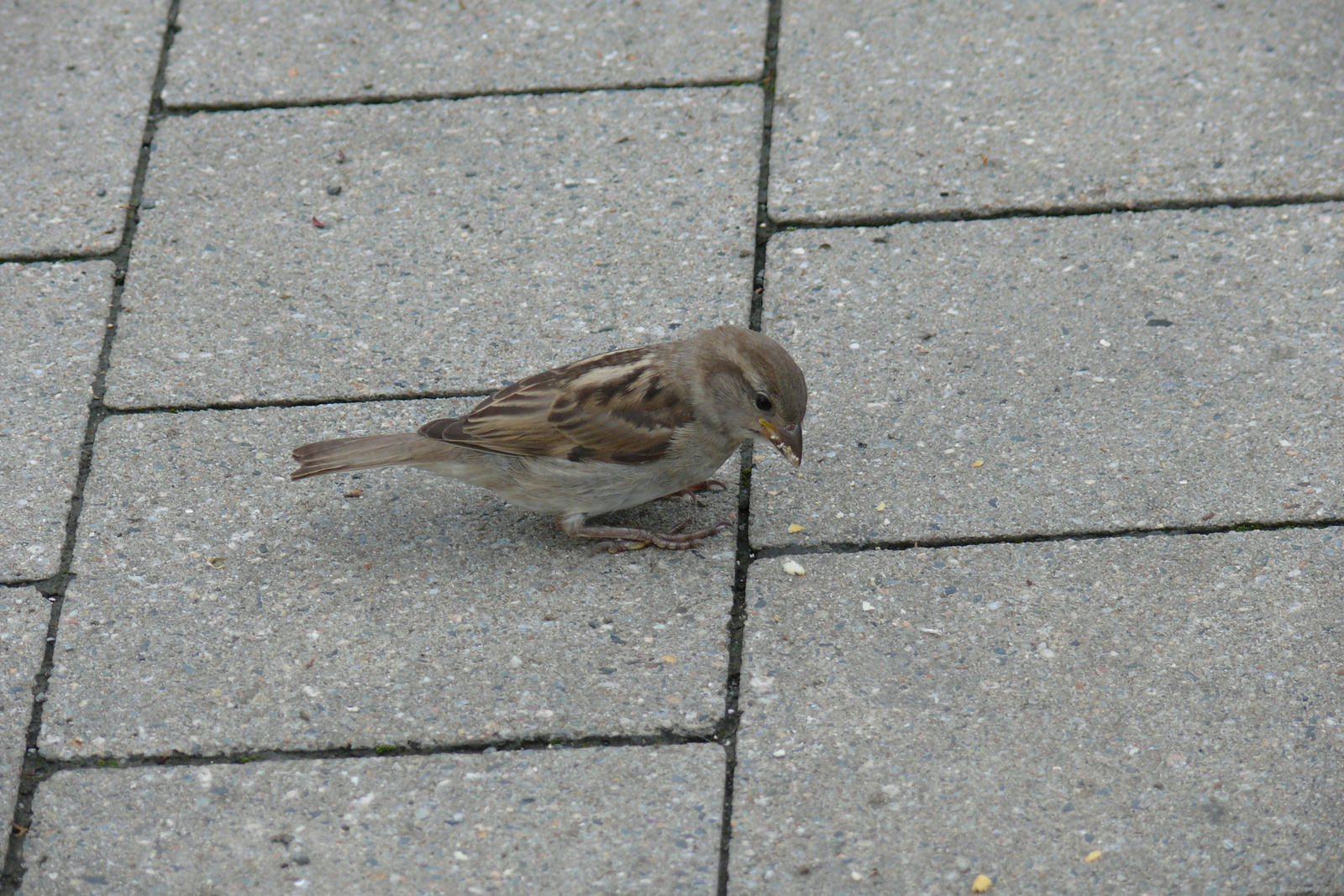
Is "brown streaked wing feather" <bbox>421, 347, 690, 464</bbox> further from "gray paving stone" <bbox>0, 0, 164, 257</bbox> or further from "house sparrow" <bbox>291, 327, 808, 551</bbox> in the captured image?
"gray paving stone" <bbox>0, 0, 164, 257</bbox>

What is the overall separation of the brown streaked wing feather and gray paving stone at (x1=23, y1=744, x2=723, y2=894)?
2.81 ft

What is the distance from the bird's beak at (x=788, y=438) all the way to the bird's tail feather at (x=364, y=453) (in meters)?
0.89

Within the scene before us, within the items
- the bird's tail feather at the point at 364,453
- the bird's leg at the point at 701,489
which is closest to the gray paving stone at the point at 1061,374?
the bird's leg at the point at 701,489

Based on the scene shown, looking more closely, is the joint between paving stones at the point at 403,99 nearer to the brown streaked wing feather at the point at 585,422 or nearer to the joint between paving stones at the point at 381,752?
the brown streaked wing feather at the point at 585,422

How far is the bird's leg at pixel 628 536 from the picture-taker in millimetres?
3771

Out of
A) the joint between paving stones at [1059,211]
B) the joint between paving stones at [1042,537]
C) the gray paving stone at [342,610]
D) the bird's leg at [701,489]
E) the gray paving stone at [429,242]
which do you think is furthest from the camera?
the joint between paving stones at [1059,211]

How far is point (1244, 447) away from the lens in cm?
389

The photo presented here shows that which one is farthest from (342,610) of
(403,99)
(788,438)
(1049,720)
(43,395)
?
(403,99)

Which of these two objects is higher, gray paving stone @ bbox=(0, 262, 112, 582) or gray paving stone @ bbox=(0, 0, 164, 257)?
gray paving stone @ bbox=(0, 0, 164, 257)

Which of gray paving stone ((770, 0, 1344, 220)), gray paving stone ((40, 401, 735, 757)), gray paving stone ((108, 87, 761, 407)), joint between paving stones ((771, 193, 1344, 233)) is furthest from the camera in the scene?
gray paving stone ((770, 0, 1344, 220))

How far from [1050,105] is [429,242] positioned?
2.36 m

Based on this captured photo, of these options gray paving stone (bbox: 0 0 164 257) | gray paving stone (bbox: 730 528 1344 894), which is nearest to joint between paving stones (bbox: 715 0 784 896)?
gray paving stone (bbox: 730 528 1344 894)

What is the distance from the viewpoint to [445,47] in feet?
18.5

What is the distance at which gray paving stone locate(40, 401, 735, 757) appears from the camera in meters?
3.30
